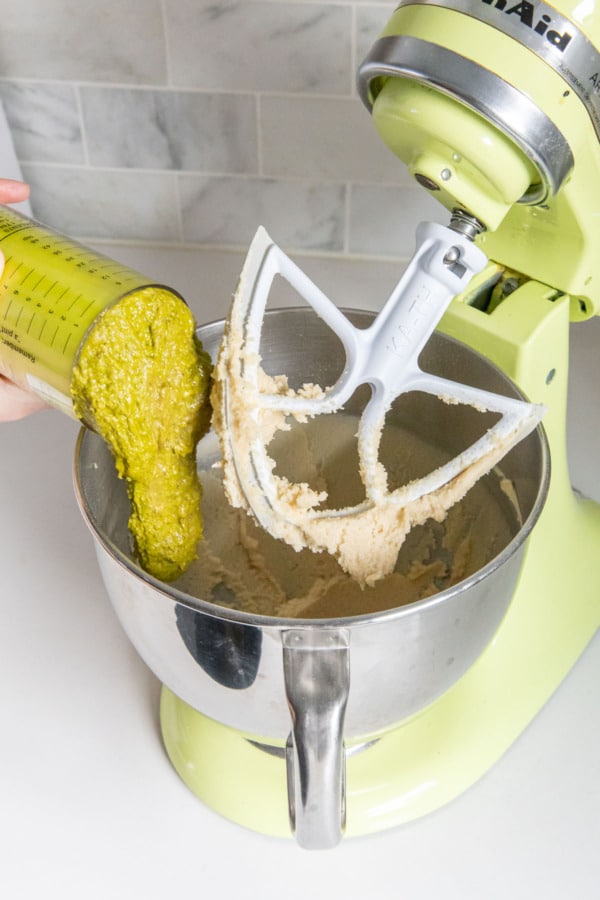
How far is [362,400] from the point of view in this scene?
2.39 feet

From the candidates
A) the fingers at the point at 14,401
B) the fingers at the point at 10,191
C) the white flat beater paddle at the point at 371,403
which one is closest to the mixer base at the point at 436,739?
the white flat beater paddle at the point at 371,403

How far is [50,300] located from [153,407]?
0.28ft

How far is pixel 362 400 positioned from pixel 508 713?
0.25 meters

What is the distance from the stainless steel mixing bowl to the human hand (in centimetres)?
15

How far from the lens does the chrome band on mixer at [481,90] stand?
0.49 metres

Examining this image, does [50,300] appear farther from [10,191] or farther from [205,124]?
[205,124]

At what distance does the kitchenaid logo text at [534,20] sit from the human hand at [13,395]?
16.6 inches

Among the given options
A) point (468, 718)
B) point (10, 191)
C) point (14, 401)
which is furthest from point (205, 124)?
point (468, 718)

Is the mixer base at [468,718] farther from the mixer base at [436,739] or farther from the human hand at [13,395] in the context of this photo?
the human hand at [13,395]

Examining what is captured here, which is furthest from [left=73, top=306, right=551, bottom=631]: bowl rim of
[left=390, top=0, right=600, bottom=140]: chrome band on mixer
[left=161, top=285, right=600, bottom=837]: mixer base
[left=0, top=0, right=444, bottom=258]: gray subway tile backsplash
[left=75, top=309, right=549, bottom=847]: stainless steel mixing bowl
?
[left=0, top=0, right=444, bottom=258]: gray subway tile backsplash

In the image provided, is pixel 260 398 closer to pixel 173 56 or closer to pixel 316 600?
pixel 316 600

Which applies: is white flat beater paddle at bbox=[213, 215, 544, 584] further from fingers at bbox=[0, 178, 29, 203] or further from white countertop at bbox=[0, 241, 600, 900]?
fingers at bbox=[0, 178, 29, 203]

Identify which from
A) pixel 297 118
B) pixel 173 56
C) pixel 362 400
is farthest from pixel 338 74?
pixel 362 400

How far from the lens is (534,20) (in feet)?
1.62
